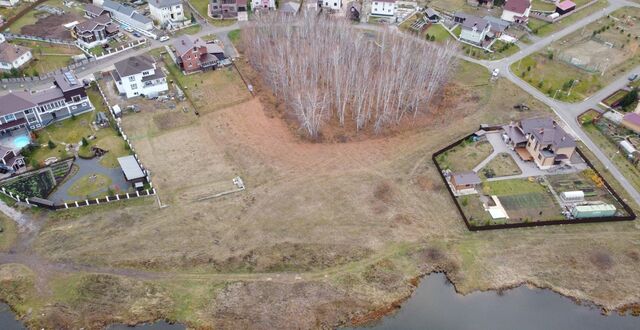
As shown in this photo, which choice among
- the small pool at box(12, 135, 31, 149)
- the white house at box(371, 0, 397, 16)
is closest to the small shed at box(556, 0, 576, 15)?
the white house at box(371, 0, 397, 16)

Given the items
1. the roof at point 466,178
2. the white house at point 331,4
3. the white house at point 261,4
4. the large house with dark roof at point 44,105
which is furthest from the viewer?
the white house at point 331,4

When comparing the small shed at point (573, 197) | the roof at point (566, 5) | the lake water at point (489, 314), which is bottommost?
the lake water at point (489, 314)

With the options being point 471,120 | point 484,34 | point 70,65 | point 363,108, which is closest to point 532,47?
point 484,34

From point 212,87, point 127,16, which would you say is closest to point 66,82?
point 212,87

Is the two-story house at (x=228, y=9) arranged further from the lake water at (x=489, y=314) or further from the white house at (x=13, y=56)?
the lake water at (x=489, y=314)

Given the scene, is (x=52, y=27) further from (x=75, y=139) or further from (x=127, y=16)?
(x=75, y=139)

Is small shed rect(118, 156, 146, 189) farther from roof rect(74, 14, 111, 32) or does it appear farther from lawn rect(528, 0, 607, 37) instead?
lawn rect(528, 0, 607, 37)

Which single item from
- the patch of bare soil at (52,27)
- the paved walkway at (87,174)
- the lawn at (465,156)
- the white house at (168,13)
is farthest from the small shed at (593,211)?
the patch of bare soil at (52,27)
